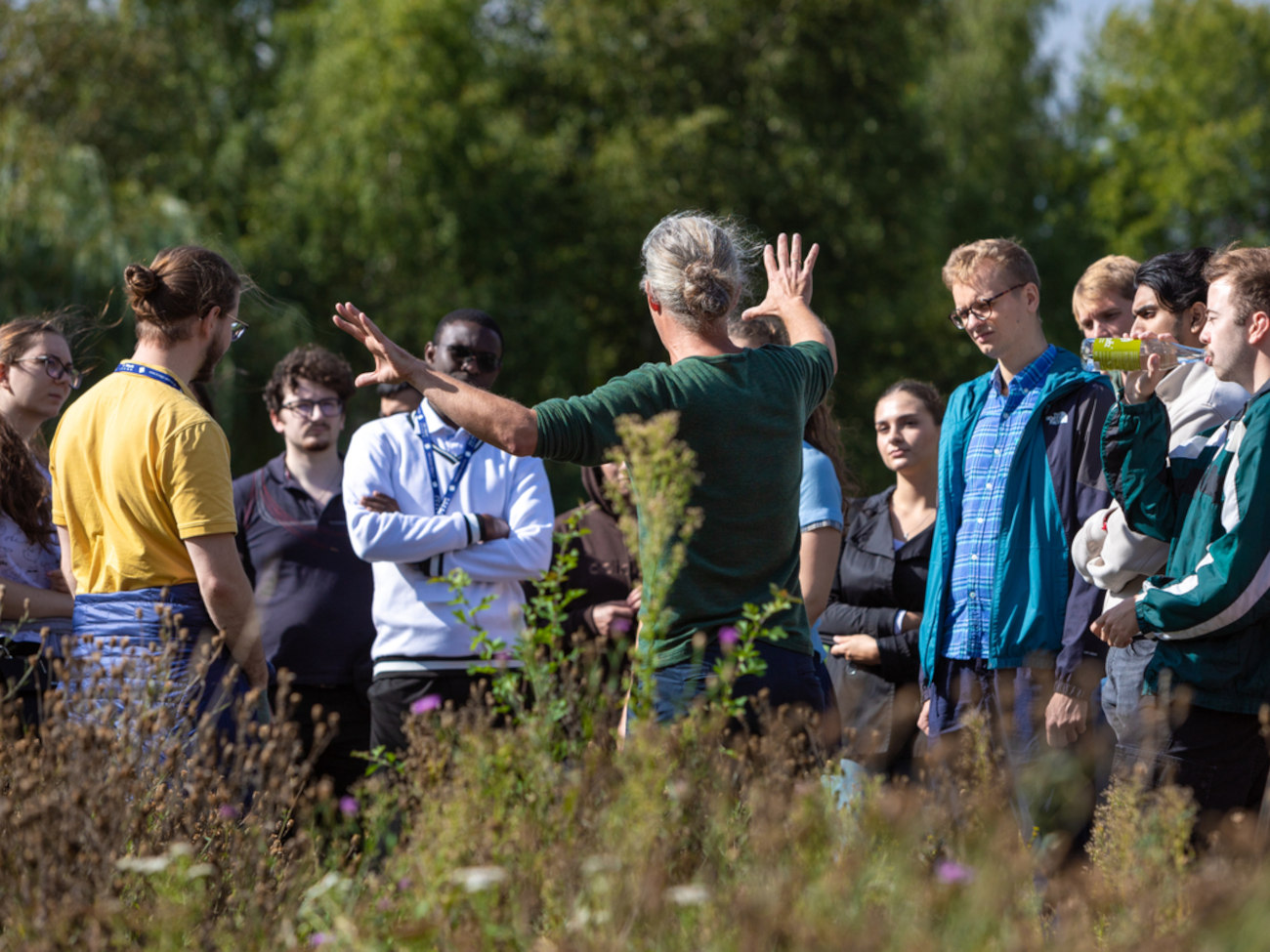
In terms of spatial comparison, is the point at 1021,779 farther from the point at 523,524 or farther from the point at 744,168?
the point at 744,168

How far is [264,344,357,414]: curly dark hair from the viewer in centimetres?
580

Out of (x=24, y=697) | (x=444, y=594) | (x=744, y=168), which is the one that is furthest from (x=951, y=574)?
(x=744, y=168)

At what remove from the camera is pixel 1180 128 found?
121ft

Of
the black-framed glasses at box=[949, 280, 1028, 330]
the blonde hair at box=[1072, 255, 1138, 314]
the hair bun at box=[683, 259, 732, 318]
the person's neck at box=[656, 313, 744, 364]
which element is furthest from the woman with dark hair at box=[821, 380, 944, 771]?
the hair bun at box=[683, 259, 732, 318]

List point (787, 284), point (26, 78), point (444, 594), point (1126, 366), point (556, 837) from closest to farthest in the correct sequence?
point (556, 837)
point (1126, 366)
point (787, 284)
point (444, 594)
point (26, 78)

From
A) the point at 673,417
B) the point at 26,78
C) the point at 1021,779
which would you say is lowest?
the point at 1021,779

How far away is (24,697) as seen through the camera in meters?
4.49

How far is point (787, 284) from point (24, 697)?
2.91 meters

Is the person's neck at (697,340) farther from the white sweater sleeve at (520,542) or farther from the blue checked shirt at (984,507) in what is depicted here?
the white sweater sleeve at (520,542)

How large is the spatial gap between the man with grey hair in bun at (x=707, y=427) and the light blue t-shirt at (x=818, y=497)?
0.92 m

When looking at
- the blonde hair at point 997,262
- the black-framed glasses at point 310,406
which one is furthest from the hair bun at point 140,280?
the blonde hair at point 997,262

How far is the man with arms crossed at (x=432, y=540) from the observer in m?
4.73

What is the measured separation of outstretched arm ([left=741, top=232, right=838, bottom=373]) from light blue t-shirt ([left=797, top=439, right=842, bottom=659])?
0.71m

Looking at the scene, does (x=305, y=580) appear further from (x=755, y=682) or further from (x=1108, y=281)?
(x=1108, y=281)
